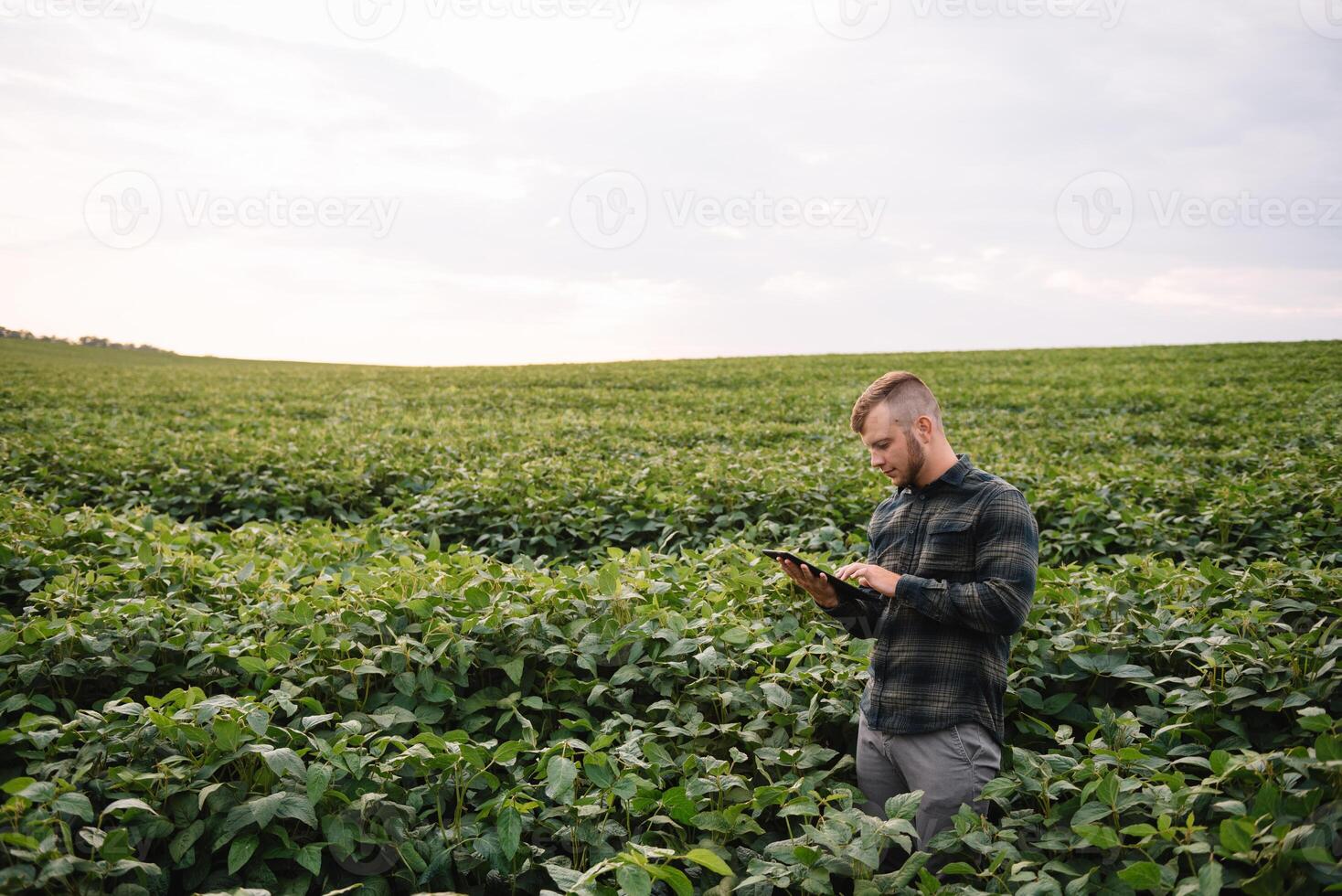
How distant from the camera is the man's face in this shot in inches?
122

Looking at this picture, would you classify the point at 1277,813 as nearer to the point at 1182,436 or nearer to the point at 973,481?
the point at 973,481

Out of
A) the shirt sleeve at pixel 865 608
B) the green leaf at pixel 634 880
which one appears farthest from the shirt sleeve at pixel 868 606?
the green leaf at pixel 634 880

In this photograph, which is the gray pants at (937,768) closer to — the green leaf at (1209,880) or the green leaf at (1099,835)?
the green leaf at (1099,835)

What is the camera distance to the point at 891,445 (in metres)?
3.13

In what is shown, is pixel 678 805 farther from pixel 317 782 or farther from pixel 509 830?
pixel 317 782

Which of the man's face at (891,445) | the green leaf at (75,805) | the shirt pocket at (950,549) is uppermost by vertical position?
the man's face at (891,445)

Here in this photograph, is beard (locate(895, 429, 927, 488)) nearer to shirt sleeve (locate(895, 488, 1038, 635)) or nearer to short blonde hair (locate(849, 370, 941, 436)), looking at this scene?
short blonde hair (locate(849, 370, 941, 436))

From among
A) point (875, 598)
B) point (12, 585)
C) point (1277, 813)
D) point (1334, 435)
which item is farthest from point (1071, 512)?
point (12, 585)

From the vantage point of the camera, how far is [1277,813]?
230 centimetres

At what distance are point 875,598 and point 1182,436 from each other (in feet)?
37.0

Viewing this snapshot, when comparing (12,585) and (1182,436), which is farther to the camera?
(1182,436)

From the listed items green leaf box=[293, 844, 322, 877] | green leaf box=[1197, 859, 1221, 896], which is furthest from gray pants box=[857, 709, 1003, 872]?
green leaf box=[293, 844, 322, 877]

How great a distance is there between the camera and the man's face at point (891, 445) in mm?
3109

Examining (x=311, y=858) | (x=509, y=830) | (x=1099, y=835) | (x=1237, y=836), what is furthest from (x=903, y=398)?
(x=311, y=858)
